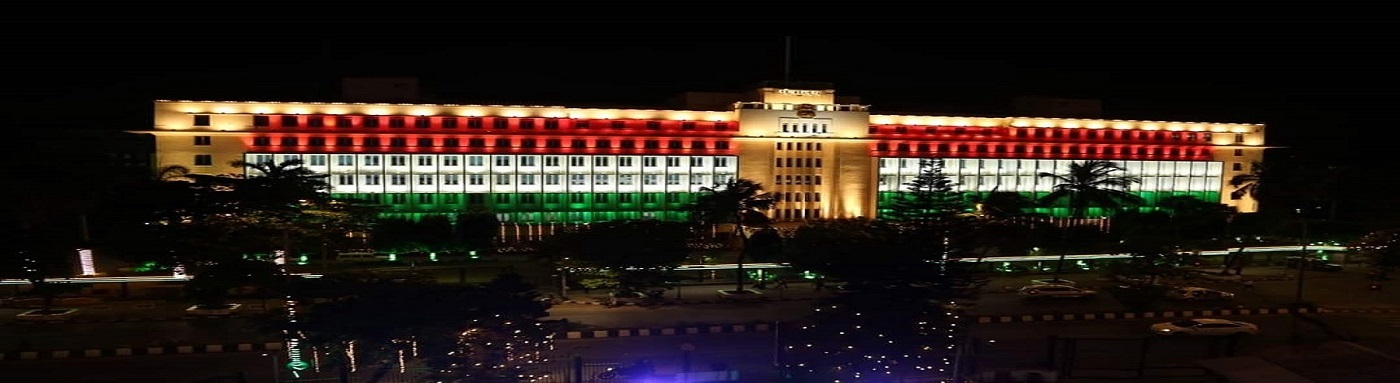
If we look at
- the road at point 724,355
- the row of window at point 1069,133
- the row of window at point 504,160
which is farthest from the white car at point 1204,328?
the row of window at point 1069,133

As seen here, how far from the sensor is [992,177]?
210 feet

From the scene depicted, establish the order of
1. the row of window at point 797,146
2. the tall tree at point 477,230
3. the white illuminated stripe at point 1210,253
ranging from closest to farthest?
the white illuminated stripe at point 1210,253 → the tall tree at point 477,230 → the row of window at point 797,146

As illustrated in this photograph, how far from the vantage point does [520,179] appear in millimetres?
54594

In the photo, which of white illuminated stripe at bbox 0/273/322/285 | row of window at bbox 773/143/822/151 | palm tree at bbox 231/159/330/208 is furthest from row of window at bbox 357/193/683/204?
white illuminated stripe at bbox 0/273/322/285

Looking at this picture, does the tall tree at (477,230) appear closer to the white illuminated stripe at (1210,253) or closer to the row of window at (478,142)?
the row of window at (478,142)

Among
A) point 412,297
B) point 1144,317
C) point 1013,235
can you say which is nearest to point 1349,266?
point 1013,235

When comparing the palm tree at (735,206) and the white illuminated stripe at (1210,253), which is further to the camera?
the white illuminated stripe at (1210,253)

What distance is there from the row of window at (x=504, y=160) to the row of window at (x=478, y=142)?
75cm

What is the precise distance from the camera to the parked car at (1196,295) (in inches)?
1238

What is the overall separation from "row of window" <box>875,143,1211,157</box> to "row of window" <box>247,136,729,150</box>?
1605cm

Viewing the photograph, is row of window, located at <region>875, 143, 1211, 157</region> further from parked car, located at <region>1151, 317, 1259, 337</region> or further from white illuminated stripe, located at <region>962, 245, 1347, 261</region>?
parked car, located at <region>1151, 317, 1259, 337</region>

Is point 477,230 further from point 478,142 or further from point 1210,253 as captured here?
point 1210,253

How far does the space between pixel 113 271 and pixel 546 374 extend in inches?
1240

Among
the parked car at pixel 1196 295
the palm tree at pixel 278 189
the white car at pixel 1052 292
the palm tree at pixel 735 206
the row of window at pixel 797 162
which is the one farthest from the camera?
the row of window at pixel 797 162
